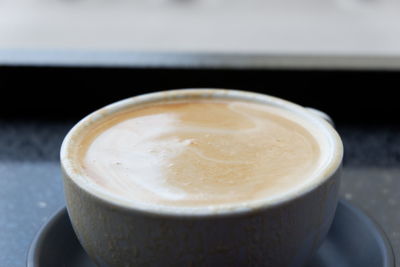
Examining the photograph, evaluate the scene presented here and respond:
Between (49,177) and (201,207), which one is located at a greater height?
(201,207)

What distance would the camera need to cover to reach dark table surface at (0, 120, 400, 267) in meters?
0.57

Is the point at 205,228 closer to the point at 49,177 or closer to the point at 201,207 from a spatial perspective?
the point at 201,207

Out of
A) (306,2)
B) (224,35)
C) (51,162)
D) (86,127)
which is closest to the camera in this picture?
(86,127)

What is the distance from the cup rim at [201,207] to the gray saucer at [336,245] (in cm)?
7

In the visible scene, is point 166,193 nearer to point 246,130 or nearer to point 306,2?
point 246,130

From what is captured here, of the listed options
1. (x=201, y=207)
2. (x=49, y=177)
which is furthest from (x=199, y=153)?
(x=49, y=177)

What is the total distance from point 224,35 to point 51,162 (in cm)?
114

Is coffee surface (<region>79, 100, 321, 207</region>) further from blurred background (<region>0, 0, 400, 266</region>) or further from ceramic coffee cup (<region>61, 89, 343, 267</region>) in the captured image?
blurred background (<region>0, 0, 400, 266</region>)

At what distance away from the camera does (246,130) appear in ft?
1.65

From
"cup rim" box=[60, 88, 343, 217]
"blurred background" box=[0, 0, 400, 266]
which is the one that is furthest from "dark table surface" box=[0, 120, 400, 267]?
"cup rim" box=[60, 88, 343, 217]

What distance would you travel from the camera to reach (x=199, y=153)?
0.47 metres

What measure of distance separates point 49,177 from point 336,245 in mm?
309

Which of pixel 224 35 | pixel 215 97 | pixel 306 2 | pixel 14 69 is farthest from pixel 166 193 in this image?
pixel 306 2

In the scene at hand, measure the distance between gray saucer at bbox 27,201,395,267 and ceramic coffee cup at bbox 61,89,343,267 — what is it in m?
0.05
